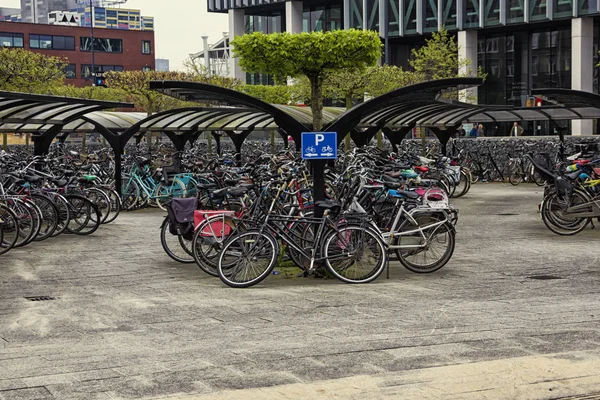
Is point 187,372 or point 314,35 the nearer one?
point 187,372

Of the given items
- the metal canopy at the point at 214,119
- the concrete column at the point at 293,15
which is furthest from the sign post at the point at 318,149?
the concrete column at the point at 293,15

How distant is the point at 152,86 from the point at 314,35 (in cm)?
1032

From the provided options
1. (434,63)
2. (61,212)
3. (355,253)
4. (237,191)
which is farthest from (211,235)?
(434,63)

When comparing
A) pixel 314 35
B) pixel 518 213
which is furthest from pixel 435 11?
pixel 518 213

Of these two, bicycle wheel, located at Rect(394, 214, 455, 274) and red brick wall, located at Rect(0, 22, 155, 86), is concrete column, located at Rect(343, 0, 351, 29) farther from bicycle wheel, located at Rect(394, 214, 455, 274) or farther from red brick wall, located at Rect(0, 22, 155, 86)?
bicycle wheel, located at Rect(394, 214, 455, 274)

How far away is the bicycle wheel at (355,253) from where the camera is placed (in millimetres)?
9820

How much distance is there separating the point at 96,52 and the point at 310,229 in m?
85.7

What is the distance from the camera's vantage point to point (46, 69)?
35438mm

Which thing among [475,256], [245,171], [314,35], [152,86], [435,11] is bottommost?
[475,256]

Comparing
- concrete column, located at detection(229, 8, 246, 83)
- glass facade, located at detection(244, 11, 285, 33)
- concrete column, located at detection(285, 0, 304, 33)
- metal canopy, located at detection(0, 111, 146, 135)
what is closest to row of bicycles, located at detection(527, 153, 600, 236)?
metal canopy, located at detection(0, 111, 146, 135)

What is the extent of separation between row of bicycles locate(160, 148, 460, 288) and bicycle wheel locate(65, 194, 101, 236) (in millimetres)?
3081

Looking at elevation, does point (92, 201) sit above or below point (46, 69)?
below

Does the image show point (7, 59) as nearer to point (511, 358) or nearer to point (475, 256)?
point (475, 256)

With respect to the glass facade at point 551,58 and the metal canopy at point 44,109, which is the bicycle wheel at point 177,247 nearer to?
the metal canopy at point 44,109
